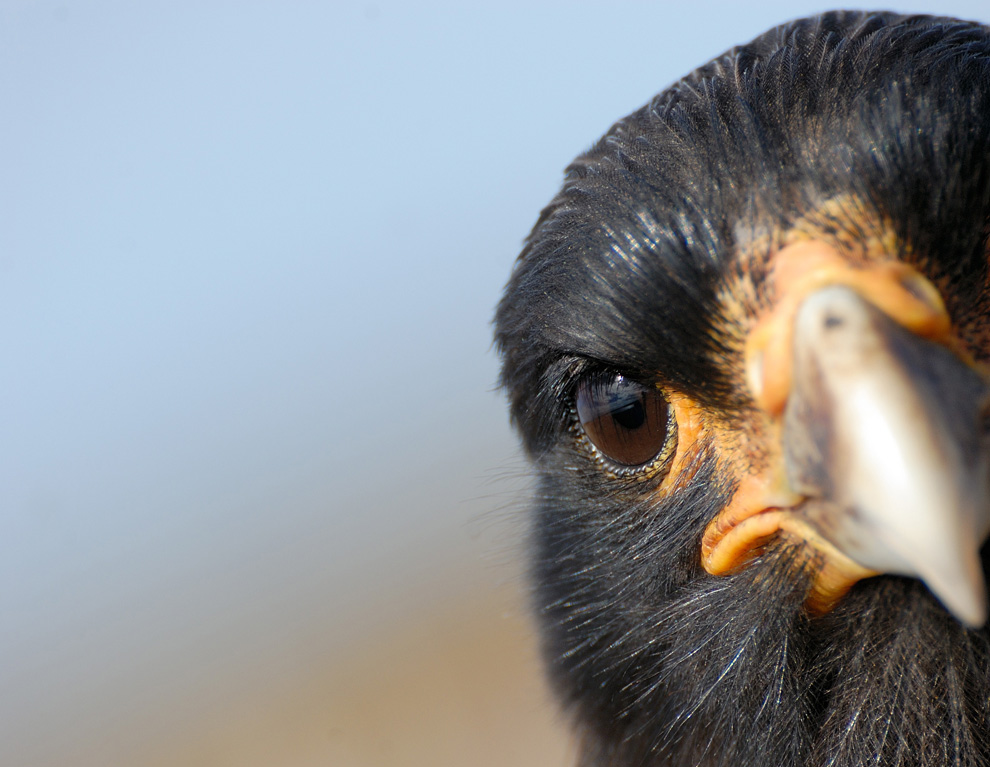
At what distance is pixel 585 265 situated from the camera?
5.75 ft

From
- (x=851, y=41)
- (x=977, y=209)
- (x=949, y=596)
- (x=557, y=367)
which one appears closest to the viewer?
(x=949, y=596)

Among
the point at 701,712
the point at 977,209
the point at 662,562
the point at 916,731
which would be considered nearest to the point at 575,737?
the point at 701,712

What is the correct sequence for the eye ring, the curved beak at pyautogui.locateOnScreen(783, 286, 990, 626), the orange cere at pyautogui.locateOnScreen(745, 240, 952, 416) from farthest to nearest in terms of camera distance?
the eye ring, the orange cere at pyautogui.locateOnScreen(745, 240, 952, 416), the curved beak at pyautogui.locateOnScreen(783, 286, 990, 626)

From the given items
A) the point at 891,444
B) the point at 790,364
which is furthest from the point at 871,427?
the point at 790,364

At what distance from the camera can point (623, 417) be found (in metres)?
1.82

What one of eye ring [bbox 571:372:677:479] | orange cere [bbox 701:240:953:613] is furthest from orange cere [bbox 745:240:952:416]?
eye ring [bbox 571:372:677:479]

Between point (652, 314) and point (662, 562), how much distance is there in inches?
19.1

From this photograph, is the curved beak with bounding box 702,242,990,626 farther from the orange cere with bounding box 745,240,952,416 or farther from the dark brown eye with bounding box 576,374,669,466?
the dark brown eye with bounding box 576,374,669,466

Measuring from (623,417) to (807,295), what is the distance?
1.75ft

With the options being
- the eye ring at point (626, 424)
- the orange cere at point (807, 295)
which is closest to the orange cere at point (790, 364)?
the orange cere at point (807, 295)

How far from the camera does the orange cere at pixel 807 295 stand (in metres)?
1.29

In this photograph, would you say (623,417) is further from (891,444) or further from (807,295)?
(891,444)

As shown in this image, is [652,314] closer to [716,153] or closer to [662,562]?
[716,153]

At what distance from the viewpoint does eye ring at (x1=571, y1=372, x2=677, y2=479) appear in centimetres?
176
